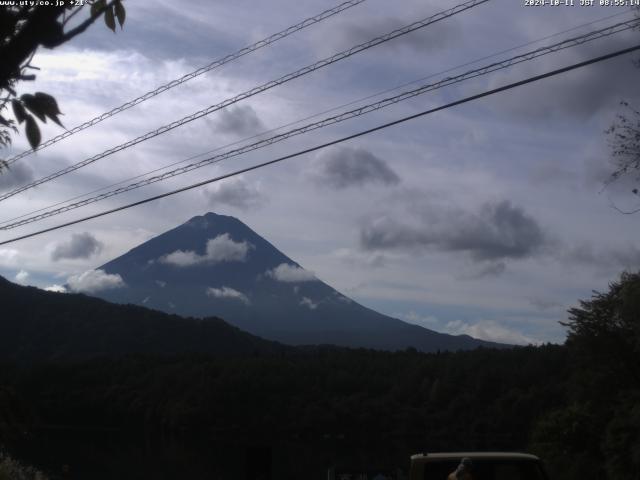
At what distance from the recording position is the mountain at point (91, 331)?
10569cm

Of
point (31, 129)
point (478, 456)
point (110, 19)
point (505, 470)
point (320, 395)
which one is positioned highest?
point (320, 395)

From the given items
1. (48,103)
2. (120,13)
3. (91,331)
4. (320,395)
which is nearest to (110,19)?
(120,13)

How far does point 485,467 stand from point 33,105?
26.2 ft

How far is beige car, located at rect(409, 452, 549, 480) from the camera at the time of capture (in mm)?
9680

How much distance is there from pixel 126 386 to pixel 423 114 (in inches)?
3524

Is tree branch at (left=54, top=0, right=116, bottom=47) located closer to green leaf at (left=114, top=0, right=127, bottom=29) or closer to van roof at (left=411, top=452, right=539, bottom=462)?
green leaf at (left=114, top=0, right=127, bottom=29)

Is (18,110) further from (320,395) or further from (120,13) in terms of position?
(320,395)

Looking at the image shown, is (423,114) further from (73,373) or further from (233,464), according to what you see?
(73,373)

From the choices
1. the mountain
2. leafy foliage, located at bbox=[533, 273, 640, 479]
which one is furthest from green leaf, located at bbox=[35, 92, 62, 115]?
the mountain

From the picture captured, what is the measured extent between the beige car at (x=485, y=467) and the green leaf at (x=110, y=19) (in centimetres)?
743

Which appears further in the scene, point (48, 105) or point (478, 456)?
point (478, 456)

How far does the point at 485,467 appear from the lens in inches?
384

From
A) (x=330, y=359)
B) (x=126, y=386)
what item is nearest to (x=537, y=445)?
(x=126, y=386)

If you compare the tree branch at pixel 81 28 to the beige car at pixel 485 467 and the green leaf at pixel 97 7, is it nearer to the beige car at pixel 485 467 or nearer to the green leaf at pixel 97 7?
the green leaf at pixel 97 7
